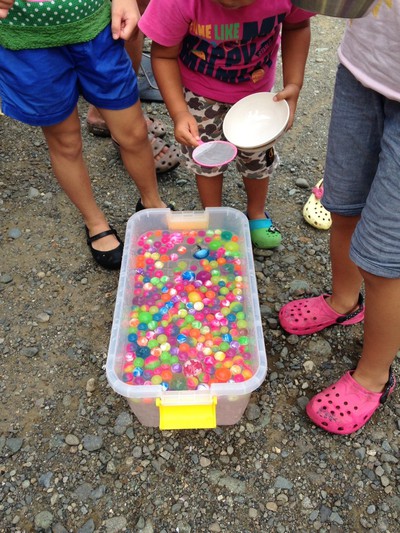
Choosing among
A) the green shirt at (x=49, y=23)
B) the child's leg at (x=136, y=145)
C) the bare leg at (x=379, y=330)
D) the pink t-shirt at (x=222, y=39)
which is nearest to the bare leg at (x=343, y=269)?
the bare leg at (x=379, y=330)

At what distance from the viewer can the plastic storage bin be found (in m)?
1.08

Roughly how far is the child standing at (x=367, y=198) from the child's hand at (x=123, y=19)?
58cm

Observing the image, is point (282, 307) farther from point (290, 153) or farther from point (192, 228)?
point (290, 153)

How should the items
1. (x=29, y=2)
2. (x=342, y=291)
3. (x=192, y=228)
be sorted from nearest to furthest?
(x=29, y=2) → (x=342, y=291) → (x=192, y=228)

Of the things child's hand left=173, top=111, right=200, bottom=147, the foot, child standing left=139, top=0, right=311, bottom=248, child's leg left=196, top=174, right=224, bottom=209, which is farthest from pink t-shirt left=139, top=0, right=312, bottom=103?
the foot

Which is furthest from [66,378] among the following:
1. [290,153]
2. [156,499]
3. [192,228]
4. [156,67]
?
[290,153]

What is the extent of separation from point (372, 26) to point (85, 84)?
780 millimetres

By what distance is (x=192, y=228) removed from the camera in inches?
60.6

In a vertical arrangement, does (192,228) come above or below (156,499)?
above

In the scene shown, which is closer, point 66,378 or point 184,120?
point 184,120

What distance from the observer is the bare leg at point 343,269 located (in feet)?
3.74

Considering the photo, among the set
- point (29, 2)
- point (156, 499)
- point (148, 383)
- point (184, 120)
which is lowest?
point (156, 499)

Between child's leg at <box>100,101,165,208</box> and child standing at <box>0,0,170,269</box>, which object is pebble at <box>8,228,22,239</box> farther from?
child's leg at <box>100,101,165,208</box>

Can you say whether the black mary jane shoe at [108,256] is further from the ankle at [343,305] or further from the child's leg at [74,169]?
the ankle at [343,305]
